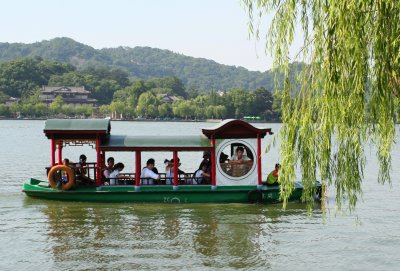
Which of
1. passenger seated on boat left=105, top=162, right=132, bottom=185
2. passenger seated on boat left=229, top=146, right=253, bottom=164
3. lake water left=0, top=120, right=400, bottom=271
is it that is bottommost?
lake water left=0, top=120, right=400, bottom=271

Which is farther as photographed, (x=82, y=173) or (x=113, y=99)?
(x=113, y=99)

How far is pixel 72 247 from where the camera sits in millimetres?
14070

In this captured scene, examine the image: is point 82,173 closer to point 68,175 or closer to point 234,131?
point 68,175

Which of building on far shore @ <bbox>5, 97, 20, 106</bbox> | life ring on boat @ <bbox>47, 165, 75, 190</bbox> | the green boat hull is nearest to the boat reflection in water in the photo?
the green boat hull

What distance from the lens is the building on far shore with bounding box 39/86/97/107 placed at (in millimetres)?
171500

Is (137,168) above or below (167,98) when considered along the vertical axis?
below

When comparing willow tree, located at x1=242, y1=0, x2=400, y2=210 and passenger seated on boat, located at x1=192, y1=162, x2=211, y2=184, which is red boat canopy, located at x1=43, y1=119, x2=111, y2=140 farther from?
willow tree, located at x1=242, y1=0, x2=400, y2=210

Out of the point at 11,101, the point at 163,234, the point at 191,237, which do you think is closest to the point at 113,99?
the point at 11,101

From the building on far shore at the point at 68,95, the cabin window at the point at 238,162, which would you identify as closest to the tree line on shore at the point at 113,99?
the building on far shore at the point at 68,95

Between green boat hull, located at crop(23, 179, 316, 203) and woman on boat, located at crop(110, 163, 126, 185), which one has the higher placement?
woman on boat, located at crop(110, 163, 126, 185)

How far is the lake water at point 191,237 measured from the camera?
13.0 meters

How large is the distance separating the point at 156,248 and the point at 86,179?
5.55m

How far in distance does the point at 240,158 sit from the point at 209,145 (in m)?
0.90

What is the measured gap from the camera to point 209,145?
1844 centimetres
